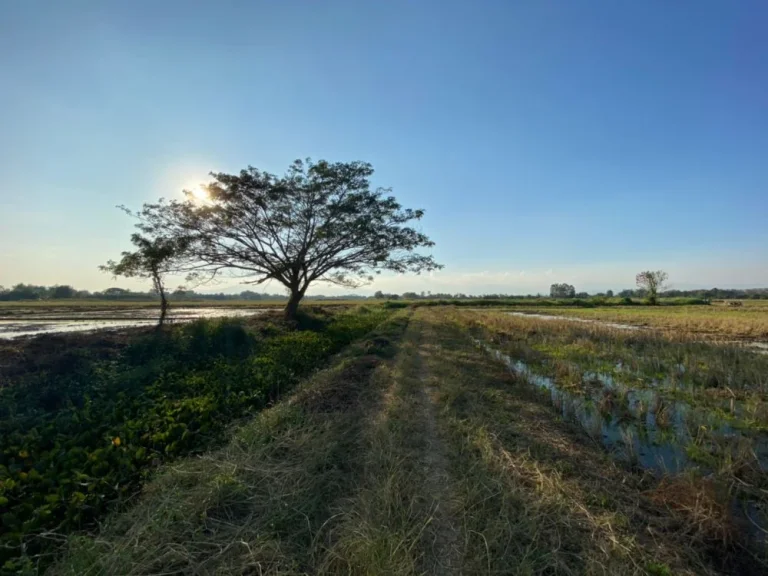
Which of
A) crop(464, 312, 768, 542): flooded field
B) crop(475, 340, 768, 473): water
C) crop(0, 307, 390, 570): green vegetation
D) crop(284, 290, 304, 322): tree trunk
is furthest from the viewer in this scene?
crop(284, 290, 304, 322): tree trunk

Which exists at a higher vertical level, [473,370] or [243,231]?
[243,231]

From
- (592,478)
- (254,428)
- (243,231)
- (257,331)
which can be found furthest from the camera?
(243,231)

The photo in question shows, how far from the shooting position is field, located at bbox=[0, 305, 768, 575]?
11.2 feet

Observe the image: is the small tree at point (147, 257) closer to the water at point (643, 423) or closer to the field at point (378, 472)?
the field at point (378, 472)

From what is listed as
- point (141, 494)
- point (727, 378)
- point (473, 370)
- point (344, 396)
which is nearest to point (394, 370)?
point (473, 370)

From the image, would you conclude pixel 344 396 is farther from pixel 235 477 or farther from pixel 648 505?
pixel 648 505

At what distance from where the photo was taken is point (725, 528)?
374 centimetres

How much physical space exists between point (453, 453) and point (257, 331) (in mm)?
15225

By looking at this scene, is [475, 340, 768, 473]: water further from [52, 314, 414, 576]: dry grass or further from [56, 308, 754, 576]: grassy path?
[52, 314, 414, 576]: dry grass

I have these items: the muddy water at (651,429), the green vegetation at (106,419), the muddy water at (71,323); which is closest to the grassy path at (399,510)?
the green vegetation at (106,419)

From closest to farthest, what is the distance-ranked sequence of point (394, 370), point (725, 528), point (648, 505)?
point (725, 528) < point (648, 505) < point (394, 370)

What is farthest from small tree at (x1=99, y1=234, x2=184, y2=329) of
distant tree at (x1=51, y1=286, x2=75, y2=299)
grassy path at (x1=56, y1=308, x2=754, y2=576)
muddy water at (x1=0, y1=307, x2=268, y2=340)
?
distant tree at (x1=51, y1=286, x2=75, y2=299)

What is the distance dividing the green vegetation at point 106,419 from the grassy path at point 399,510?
59cm

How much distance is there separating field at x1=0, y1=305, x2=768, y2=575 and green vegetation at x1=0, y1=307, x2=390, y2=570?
0.04 m
